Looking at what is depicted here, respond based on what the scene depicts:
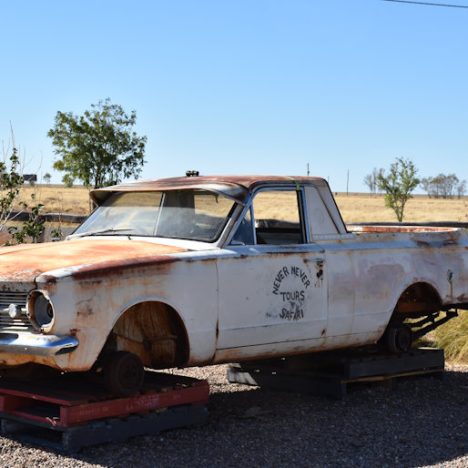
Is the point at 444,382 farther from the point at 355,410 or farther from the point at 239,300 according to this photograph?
the point at 239,300

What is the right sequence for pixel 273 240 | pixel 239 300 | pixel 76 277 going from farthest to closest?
pixel 273 240, pixel 239 300, pixel 76 277

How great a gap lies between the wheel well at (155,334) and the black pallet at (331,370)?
177cm

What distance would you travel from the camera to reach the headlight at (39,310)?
5996mm

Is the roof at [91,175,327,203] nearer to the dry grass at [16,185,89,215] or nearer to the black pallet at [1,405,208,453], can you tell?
the black pallet at [1,405,208,453]

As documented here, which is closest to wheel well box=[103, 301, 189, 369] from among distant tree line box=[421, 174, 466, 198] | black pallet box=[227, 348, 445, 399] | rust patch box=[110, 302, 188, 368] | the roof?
rust patch box=[110, 302, 188, 368]

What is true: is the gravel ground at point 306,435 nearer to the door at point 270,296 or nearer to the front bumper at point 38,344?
the door at point 270,296

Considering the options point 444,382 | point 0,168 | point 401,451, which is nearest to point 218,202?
point 401,451

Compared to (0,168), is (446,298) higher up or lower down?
lower down

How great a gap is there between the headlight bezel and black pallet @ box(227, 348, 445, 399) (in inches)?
110

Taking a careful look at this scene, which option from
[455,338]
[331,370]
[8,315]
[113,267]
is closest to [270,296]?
[113,267]

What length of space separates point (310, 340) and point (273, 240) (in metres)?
0.98

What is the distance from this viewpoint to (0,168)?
1265cm

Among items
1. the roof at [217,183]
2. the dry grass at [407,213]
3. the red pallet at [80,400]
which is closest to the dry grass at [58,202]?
the roof at [217,183]

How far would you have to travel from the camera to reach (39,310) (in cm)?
602
